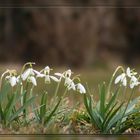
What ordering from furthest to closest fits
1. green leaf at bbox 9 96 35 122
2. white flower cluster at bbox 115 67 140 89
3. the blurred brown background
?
1. the blurred brown background
2. white flower cluster at bbox 115 67 140 89
3. green leaf at bbox 9 96 35 122

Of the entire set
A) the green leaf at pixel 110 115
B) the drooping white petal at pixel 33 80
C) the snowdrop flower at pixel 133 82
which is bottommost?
the green leaf at pixel 110 115

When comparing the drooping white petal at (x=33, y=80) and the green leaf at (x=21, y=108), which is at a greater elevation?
the drooping white petal at (x=33, y=80)

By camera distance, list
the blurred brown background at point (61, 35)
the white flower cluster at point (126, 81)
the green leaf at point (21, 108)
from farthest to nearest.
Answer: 1. the blurred brown background at point (61, 35)
2. the white flower cluster at point (126, 81)
3. the green leaf at point (21, 108)

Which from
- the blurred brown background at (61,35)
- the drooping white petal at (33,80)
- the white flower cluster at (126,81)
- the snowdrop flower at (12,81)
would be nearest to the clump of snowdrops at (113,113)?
the white flower cluster at (126,81)

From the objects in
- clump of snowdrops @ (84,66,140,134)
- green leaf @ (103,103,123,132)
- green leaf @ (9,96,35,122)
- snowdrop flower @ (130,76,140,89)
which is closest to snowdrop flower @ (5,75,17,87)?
green leaf @ (9,96,35,122)

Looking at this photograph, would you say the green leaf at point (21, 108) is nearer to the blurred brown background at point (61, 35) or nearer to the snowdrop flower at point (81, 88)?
the snowdrop flower at point (81, 88)

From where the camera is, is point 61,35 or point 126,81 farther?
point 61,35

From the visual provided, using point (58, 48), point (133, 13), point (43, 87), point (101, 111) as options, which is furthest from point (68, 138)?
point (133, 13)

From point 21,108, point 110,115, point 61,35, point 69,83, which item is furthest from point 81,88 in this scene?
point 61,35

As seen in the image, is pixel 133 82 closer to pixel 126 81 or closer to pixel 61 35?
pixel 126 81

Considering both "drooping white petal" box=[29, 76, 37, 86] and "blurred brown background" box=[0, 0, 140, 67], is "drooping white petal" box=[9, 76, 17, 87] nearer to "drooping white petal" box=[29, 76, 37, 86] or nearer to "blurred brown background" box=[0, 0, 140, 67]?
"drooping white petal" box=[29, 76, 37, 86]
